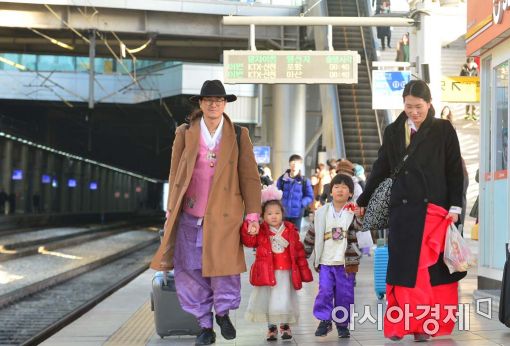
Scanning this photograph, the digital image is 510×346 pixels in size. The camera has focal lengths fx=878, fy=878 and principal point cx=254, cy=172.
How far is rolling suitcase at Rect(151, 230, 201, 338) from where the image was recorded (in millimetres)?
6812

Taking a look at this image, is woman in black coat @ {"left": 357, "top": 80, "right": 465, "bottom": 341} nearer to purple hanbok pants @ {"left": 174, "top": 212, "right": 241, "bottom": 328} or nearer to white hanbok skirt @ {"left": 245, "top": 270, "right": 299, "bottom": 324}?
white hanbok skirt @ {"left": 245, "top": 270, "right": 299, "bottom": 324}

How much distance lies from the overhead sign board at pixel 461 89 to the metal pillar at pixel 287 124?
18.8 metres

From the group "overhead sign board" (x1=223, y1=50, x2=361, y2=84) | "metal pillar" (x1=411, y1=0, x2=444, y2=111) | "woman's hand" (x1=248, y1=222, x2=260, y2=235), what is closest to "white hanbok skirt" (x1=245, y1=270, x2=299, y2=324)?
"woman's hand" (x1=248, y1=222, x2=260, y2=235)

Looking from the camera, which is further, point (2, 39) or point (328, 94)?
point (2, 39)

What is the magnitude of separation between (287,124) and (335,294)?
26565 mm

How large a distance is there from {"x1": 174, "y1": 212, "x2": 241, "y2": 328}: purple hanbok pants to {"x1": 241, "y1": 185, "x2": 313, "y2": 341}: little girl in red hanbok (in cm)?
44

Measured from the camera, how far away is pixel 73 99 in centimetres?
3775

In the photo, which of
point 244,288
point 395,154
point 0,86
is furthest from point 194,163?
point 0,86

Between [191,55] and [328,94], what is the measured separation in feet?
33.9

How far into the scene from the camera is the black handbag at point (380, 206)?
615 centimetres

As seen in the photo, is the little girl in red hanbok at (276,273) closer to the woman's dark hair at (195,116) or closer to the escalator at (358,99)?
the woman's dark hair at (195,116)

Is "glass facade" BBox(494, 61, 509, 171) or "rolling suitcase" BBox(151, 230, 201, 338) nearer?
"rolling suitcase" BBox(151, 230, 201, 338)

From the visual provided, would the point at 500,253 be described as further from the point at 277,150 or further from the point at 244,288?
the point at 277,150

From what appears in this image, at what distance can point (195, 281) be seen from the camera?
6.05 meters
